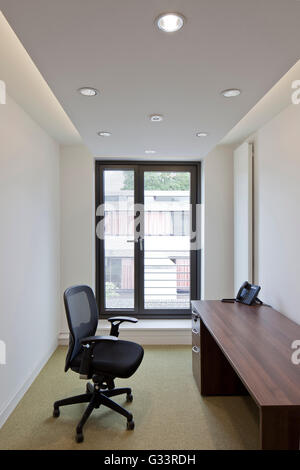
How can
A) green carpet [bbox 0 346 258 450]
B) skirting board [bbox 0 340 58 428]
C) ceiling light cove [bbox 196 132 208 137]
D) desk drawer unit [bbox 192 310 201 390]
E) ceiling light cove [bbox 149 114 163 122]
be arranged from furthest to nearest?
1. ceiling light cove [bbox 196 132 208 137]
2. desk drawer unit [bbox 192 310 201 390]
3. ceiling light cove [bbox 149 114 163 122]
4. skirting board [bbox 0 340 58 428]
5. green carpet [bbox 0 346 258 450]

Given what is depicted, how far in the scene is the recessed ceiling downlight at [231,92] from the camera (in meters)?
1.98

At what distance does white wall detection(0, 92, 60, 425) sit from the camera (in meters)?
2.38

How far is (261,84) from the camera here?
190 centimetres

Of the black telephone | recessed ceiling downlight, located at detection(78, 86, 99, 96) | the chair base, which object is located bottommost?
the chair base

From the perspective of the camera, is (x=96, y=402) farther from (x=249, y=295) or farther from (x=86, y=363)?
(x=249, y=295)

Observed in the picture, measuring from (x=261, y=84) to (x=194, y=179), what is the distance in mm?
2375

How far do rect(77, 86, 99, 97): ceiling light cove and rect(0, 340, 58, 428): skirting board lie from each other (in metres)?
2.47

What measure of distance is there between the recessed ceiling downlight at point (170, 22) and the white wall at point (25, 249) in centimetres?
155

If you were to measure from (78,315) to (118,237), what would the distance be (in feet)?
6.10

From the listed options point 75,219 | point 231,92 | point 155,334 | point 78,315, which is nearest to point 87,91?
point 231,92

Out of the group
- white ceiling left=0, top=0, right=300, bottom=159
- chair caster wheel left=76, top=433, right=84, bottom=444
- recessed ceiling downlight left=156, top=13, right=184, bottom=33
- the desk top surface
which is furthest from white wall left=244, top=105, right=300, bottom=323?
chair caster wheel left=76, top=433, right=84, bottom=444

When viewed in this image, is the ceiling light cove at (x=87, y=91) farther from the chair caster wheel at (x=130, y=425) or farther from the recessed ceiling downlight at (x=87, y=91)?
the chair caster wheel at (x=130, y=425)

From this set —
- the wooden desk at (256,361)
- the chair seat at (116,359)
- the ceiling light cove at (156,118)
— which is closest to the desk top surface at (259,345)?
the wooden desk at (256,361)

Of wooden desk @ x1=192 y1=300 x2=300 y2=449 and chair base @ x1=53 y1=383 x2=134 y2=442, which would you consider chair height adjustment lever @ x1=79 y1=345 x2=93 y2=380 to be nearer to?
chair base @ x1=53 y1=383 x2=134 y2=442
